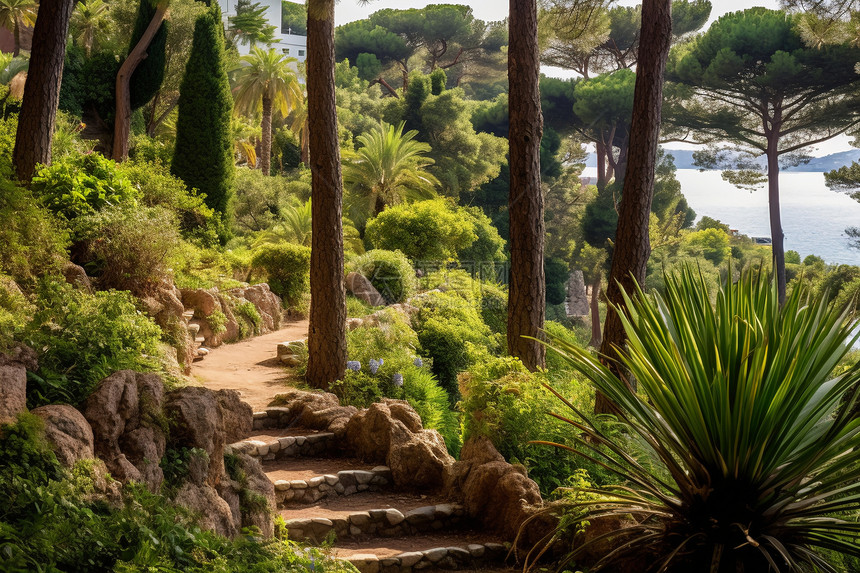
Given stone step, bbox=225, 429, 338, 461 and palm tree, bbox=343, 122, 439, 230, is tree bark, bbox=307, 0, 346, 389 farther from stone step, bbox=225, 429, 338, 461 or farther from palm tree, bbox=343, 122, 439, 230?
palm tree, bbox=343, 122, 439, 230

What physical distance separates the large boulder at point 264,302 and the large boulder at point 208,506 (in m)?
7.94

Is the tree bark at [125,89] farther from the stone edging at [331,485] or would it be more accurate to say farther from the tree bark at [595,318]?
the tree bark at [595,318]

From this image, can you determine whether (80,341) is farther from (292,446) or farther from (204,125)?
(204,125)

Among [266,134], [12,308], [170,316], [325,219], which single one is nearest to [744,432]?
[12,308]

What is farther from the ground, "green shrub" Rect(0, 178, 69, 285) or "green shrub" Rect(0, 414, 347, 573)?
"green shrub" Rect(0, 178, 69, 285)

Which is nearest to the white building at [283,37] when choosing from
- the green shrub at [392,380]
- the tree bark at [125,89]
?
the tree bark at [125,89]

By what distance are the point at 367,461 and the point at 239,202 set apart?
16.1 metres

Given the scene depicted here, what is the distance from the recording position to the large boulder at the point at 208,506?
407cm

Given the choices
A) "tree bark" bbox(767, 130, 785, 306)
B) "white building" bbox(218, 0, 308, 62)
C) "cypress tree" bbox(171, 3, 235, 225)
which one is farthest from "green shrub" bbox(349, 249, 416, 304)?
"white building" bbox(218, 0, 308, 62)

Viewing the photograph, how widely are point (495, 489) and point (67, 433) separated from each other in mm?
3180

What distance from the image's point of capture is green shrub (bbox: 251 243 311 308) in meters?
13.9

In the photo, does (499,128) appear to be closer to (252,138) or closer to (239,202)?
(252,138)

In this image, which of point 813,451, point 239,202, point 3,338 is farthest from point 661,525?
point 239,202

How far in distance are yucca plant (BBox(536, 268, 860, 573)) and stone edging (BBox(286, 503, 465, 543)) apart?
6.99 feet
